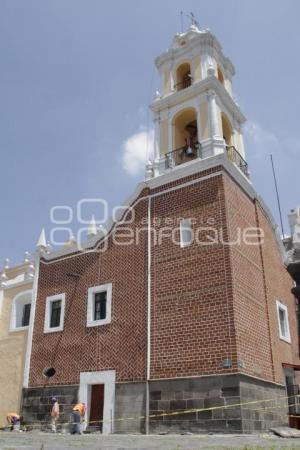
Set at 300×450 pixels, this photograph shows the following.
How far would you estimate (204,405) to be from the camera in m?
13.8

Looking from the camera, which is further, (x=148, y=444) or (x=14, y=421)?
(x=14, y=421)

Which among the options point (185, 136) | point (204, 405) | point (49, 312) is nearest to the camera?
point (204, 405)

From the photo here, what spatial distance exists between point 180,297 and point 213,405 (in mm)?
3686

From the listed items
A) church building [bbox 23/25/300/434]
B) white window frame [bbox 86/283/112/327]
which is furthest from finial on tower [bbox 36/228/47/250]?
white window frame [bbox 86/283/112/327]

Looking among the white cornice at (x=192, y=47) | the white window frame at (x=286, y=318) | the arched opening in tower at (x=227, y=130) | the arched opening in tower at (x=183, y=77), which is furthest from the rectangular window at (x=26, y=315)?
the white cornice at (x=192, y=47)

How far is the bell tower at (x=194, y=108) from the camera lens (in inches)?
741

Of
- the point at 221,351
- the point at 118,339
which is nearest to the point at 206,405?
the point at 221,351

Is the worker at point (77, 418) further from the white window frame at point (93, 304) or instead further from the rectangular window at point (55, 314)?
the rectangular window at point (55, 314)

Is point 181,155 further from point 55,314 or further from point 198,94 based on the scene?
point 55,314

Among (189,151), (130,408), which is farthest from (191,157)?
(130,408)

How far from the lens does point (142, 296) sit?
55.0 ft

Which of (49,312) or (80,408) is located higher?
(49,312)

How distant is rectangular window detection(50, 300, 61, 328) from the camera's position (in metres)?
19.6

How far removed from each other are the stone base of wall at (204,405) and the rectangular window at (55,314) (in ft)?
→ 15.8
